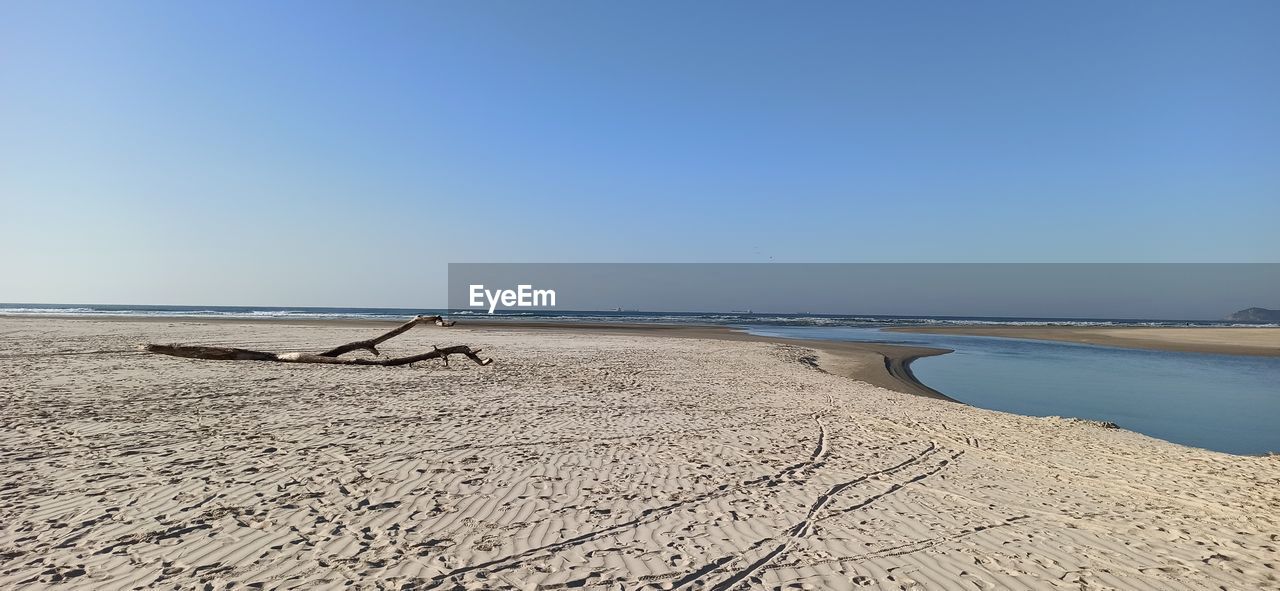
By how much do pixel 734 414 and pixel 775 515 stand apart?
5.72 metres

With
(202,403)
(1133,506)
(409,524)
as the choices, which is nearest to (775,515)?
(409,524)

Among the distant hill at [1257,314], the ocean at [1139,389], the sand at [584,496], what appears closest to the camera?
the sand at [584,496]

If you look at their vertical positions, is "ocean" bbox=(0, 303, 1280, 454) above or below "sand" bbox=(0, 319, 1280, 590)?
below

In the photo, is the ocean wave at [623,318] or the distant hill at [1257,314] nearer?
the ocean wave at [623,318]

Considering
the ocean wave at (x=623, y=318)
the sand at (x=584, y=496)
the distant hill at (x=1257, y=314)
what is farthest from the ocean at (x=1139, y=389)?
the distant hill at (x=1257, y=314)

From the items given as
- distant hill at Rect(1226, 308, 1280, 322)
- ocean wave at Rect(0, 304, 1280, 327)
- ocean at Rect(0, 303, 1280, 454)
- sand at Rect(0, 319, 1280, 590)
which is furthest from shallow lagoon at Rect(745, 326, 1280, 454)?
distant hill at Rect(1226, 308, 1280, 322)

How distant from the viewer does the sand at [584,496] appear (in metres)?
4.45

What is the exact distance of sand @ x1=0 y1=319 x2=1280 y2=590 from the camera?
4445mm

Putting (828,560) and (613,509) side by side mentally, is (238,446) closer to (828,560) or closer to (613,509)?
(613,509)

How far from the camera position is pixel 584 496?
6.16m

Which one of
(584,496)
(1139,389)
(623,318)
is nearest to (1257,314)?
(623,318)

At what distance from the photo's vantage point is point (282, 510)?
5297 mm

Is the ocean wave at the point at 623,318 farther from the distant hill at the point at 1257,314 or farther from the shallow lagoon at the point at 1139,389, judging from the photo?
the distant hill at the point at 1257,314

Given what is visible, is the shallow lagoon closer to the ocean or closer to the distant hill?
the ocean
